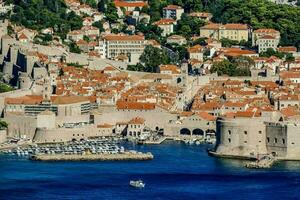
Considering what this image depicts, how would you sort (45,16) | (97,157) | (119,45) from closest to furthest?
(97,157) → (119,45) → (45,16)

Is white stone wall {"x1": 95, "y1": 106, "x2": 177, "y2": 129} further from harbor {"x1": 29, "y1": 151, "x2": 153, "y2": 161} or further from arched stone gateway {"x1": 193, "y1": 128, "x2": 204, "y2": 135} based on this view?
harbor {"x1": 29, "y1": 151, "x2": 153, "y2": 161}

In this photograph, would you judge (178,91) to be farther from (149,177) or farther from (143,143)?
(149,177)

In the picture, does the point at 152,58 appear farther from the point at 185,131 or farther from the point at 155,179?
the point at 155,179

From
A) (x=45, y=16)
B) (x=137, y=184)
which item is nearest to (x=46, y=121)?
(x=137, y=184)

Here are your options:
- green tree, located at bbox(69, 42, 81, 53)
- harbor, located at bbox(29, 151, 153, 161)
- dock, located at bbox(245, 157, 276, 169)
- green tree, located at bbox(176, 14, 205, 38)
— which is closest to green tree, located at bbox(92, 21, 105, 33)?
green tree, located at bbox(176, 14, 205, 38)

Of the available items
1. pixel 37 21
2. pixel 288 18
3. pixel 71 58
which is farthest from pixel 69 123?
pixel 288 18

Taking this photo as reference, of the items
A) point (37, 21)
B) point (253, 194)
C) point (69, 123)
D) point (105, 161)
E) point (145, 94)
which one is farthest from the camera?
point (37, 21)
